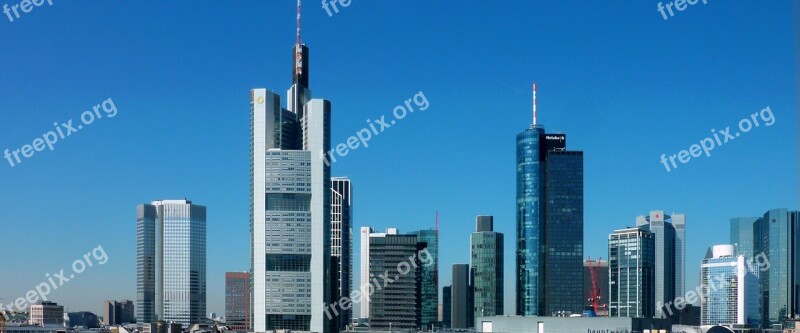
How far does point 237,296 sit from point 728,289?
4068 cm

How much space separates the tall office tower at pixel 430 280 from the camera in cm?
8181

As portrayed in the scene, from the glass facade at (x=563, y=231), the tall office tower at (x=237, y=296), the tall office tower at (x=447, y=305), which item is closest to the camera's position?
the glass facade at (x=563, y=231)

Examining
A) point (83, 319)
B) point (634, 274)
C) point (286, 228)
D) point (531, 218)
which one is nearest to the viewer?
point (286, 228)

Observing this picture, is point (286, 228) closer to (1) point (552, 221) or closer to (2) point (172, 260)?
→ (1) point (552, 221)

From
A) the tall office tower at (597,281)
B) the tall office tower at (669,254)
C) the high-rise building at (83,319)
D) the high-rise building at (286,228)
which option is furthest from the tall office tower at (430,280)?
the high-rise building at (83,319)

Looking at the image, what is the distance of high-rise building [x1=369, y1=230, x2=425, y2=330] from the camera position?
7031 cm

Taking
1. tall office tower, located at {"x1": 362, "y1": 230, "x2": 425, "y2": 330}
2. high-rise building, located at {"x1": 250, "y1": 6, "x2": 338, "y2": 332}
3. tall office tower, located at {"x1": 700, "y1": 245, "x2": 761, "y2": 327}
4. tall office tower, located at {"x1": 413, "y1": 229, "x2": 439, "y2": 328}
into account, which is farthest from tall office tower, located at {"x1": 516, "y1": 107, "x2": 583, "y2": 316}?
high-rise building, located at {"x1": 250, "y1": 6, "x2": 338, "y2": 332}

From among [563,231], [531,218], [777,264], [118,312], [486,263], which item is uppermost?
[531,218]

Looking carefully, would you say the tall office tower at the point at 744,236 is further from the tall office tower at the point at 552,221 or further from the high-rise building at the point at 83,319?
the high-rise building at the point at 83,319

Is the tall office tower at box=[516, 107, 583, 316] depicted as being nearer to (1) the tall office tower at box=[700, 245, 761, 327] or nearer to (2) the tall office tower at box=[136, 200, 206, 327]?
(1) the tall office tower at box=[700, 245, 761, 327]

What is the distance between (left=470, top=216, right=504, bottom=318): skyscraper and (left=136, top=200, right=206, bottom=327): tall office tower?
23.3 m

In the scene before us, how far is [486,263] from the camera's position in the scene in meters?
84.8
